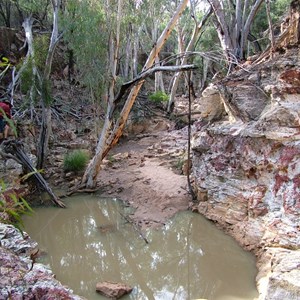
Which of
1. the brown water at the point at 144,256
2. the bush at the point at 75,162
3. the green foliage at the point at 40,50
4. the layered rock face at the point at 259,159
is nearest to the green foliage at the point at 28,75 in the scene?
the green foliage at the point at 40,50

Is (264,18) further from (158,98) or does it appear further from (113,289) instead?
(113,289)

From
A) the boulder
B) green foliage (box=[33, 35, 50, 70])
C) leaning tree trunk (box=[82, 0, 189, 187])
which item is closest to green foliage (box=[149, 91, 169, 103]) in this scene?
green foliage (box=[33, 35, 50, 70])

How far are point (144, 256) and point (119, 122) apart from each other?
3432 millimetres

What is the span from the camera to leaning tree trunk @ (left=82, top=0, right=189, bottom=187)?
26.1 ft

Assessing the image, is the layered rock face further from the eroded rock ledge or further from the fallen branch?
the fallen branch

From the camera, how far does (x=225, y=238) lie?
6312mm

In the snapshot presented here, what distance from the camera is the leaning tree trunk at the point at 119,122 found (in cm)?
795

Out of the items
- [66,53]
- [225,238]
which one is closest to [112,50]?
[225,238]

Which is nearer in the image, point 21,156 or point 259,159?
point 259,159

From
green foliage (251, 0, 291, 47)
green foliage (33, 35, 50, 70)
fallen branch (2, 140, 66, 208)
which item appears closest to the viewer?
fallen branch (2, 140, 66, 208)

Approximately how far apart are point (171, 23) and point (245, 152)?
3.48 meters

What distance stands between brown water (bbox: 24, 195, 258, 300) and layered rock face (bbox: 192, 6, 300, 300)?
36cm

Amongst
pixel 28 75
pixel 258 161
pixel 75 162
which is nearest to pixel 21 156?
pixel 75 162

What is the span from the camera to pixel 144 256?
5887 mm
